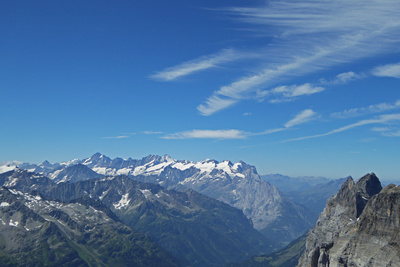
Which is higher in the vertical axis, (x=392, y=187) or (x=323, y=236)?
(x=392, y=187)

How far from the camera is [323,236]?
154500 mm

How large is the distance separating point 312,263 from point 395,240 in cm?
3020

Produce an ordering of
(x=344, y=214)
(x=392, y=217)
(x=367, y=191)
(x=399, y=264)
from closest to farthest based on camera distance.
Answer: (x=399, y=264) < (x=392, y=217) < (x=344, y=214) < (x=367, y=191)

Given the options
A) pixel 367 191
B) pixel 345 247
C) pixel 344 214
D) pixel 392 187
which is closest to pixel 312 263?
pixel 345 247

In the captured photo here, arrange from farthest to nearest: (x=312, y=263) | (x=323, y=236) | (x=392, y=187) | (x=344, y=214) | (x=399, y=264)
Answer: (x=344, y=214), (x=323, y=236), (x=312, y=263), (x=392, y=187), (x=399, y=264)

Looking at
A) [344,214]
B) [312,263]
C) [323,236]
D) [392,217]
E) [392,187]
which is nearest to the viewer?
[392,217]

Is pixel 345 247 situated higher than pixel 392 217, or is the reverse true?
pixel 392 217

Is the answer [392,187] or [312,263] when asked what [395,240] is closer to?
[392,187]

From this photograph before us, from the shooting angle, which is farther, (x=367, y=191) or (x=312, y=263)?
(x=367, y=191)

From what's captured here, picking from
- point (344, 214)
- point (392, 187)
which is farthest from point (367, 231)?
point (344, 214)

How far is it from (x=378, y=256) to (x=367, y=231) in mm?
9218

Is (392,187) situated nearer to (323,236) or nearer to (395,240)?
(395,240)


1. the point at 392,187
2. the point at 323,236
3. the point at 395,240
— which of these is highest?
the point at 392,187

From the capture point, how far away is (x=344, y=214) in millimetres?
166250
